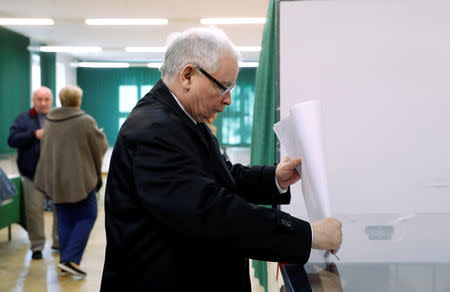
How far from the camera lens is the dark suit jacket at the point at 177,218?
100 cm

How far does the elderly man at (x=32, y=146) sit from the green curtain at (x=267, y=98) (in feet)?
7.09

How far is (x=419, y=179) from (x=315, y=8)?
2.99ft

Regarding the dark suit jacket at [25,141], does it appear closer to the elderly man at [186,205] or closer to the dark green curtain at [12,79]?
the elderly man at [186,205]

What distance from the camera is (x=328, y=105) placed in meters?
2.30

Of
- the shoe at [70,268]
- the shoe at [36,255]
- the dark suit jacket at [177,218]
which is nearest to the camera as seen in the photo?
the dark suit jacket at [177,218]

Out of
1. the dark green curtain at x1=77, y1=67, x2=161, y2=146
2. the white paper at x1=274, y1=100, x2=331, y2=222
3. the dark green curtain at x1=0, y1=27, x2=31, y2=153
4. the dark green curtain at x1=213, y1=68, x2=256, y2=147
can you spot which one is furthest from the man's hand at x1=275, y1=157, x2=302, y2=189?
the dark green curtain at x1=77, y1=67, x2=161, y2=146

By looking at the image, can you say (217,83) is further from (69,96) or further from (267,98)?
(69,96)

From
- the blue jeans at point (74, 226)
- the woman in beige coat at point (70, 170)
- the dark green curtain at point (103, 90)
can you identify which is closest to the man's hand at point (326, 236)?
the woman in beige coat at point (70, 170)

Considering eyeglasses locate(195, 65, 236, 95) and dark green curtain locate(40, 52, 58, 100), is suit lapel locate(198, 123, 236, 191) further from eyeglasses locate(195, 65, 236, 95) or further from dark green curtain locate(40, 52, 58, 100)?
dark green curtain locate(40, 52, 58, 100)

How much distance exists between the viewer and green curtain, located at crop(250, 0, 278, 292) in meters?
2.61

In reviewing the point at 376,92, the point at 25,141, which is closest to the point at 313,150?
the point at 376,92

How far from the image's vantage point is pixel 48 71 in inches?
422

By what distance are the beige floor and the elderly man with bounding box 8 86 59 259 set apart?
0.19 meters

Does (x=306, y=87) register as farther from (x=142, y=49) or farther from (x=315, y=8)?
(x=142, y=49)
